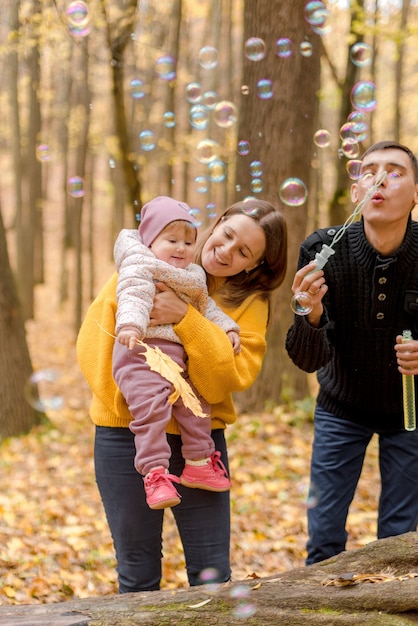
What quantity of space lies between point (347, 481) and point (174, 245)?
1.35 metres

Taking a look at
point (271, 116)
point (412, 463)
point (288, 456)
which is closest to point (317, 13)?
point (271, 116)

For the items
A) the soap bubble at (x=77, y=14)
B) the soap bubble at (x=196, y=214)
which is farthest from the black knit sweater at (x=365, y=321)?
the soap bubble at (x=77, y=14)

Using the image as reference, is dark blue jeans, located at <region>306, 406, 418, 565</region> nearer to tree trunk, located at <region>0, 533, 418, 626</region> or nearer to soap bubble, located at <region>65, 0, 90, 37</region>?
tree trunk, located at <region>0, 533, 418, 626</region>

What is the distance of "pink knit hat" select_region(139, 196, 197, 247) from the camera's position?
2.60m

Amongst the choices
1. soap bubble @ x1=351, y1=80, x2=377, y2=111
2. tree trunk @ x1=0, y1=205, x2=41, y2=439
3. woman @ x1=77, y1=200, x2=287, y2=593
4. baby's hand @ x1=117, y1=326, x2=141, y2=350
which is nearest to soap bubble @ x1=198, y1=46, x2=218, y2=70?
soap bubble @ x1=351, y1=80, x2=377, y2=111

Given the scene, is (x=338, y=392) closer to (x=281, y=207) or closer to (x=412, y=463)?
(x=412, y=463)

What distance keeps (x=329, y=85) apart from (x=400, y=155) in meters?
20.0

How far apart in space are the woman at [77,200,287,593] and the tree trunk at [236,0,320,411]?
3444 millimetres

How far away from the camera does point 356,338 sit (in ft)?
9.65

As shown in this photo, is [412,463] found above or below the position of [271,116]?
below

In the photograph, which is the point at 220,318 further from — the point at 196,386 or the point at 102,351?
the point at 102,351

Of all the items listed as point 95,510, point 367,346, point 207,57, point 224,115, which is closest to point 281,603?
point 367,346

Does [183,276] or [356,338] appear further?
[356,338]

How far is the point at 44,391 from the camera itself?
35.9 feet
